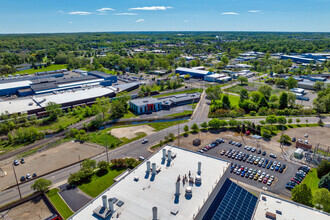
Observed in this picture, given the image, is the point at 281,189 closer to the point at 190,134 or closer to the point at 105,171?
the point at 190,134

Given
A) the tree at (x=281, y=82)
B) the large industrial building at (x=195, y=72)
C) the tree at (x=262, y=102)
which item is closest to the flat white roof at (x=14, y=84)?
the large industrial building at (x=195, y=72)

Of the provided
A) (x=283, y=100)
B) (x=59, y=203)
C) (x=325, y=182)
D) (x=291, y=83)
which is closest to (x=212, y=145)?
(x=325, y=182)

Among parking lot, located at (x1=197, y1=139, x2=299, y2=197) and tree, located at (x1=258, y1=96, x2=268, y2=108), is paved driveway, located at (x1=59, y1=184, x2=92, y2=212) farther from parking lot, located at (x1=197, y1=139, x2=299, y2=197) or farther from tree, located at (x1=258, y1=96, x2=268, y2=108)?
tree, located at (x1=258, y1=96, x2=268, y2=108)

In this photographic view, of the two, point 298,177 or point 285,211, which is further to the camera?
point 298,177

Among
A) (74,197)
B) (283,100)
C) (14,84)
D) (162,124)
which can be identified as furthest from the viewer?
(14,84)

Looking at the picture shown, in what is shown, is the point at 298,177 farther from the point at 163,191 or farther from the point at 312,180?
the point at 163,191

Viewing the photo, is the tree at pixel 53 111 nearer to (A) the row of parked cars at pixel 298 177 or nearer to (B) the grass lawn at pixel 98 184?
(B) the grass lawn at pixel 98 184
